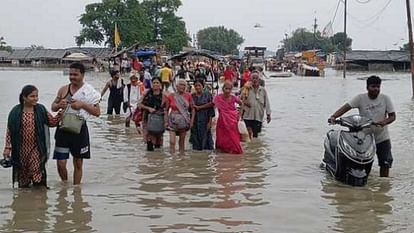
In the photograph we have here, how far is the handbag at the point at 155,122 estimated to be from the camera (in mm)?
11430

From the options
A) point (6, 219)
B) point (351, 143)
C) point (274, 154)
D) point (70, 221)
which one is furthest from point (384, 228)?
point (274, 154)

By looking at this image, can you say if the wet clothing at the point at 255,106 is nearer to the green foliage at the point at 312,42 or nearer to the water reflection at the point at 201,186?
the water reflection at the point at 201,186

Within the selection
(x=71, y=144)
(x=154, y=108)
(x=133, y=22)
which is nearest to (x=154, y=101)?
(x=154, y=108)

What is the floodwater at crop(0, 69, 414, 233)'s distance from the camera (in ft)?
21.8

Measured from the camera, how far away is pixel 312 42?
139 m

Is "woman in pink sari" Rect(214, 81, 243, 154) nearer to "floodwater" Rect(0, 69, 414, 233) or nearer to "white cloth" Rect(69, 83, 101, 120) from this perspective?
"floodwater" Rect(0, 69, 414, 233)

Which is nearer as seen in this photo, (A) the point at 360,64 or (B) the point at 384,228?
(B) the point at 384,228

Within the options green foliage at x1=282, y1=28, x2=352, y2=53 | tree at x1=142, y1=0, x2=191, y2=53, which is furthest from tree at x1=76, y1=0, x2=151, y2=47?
green foliage at x1=282, y1=28, x2=352, y2=53

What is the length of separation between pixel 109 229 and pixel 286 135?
31.1 feet

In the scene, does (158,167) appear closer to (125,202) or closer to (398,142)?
(125,202)

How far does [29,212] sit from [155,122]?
4.59 metres

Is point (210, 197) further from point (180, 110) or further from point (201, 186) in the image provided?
point (180, 110)

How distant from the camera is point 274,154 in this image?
477 inches

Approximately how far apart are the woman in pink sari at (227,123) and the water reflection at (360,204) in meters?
2.64
